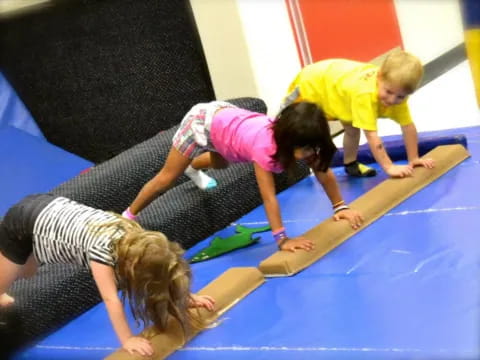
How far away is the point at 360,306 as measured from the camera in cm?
218

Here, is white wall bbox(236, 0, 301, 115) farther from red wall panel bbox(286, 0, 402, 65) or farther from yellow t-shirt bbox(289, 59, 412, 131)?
yellow t-shirt bbox(289, 59, 412, 131)

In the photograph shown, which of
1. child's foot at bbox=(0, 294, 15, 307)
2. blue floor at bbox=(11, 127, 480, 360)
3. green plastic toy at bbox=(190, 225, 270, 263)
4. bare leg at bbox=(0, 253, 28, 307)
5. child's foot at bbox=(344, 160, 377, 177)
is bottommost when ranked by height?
green plastic toy at bbox=(190, 225, 270, 263)

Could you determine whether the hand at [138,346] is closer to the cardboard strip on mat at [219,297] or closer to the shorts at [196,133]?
the cardboard strip on mat at [219,297]

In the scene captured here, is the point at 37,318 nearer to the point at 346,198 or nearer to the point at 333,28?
the point at 346,198

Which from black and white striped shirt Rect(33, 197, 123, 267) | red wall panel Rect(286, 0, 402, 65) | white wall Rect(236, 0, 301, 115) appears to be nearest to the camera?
black and white striped shirt Rect(33, 197, 123, 267)

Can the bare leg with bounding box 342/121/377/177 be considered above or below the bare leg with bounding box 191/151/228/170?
below

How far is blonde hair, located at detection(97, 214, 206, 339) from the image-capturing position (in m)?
2.25

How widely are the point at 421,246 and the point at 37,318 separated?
1423 mm

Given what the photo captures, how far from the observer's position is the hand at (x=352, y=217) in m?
2.86

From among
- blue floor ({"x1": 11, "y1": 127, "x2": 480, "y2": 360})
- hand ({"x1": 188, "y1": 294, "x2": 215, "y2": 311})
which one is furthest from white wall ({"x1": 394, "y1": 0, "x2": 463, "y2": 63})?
hand ({"x1": 188, "y1": 294, "x2": 215, "y2": 311})

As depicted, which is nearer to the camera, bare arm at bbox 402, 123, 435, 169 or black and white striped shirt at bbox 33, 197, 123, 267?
black and white striped shirt at bbox 33, 197, 123, 267

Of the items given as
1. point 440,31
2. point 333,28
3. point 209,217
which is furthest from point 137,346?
point 440,31

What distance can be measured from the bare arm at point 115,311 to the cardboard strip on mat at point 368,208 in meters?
0.58

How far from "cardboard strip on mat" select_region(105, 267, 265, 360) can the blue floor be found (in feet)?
0.10
